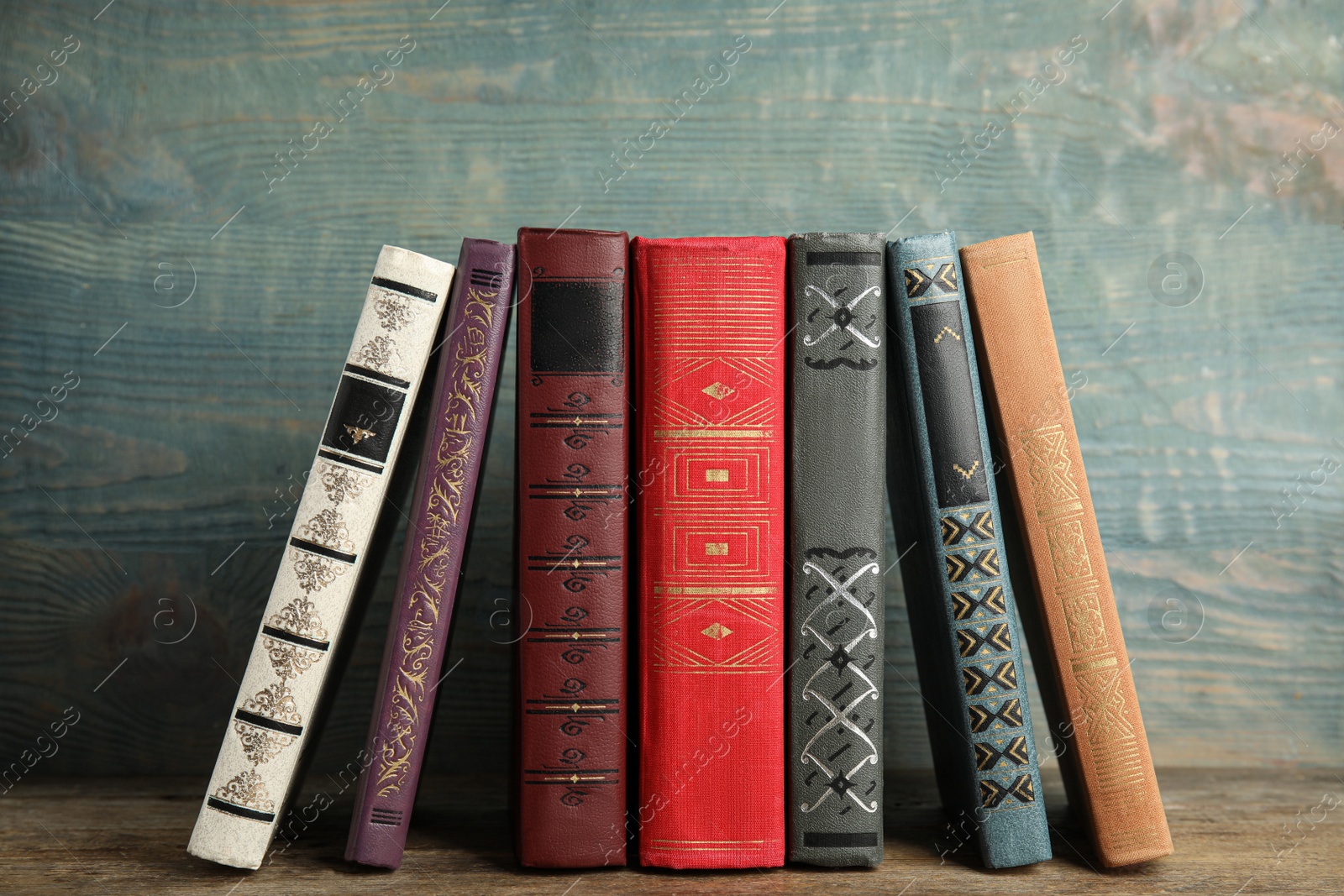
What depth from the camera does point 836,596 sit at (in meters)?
0.63

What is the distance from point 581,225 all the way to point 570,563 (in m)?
0.39

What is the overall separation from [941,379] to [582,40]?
1.64 feet

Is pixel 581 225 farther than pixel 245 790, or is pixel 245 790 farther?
pixel 581 225

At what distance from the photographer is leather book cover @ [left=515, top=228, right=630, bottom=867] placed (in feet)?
2.04

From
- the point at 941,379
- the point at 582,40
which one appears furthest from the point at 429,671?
the point at 582,40

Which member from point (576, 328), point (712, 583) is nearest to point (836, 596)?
point (712, 583)

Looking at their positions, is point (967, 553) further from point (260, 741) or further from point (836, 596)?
point (260, 741)

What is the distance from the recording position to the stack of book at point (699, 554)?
2.04ft

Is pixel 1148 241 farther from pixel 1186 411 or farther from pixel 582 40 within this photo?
pixel 582 40

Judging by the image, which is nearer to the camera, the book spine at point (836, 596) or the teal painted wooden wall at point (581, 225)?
the book spine at point (836, 596)

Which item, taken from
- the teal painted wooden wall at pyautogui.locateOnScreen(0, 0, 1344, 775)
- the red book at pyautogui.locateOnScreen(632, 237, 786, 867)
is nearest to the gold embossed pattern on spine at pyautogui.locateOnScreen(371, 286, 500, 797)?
the red book at pyautogui.locateOnScreen(632, 237, 786, 867)

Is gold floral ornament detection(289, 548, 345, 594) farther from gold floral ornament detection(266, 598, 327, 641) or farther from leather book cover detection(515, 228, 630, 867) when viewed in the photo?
leather book cover detection(515, 228, 630, 867)

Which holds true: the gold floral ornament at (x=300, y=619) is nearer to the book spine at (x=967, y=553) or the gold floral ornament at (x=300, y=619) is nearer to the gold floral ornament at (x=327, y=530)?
the gold floral ornament at (x=327, y=530)

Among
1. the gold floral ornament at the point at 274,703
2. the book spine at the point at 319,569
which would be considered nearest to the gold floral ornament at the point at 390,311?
the book spine at the point at 319,569
